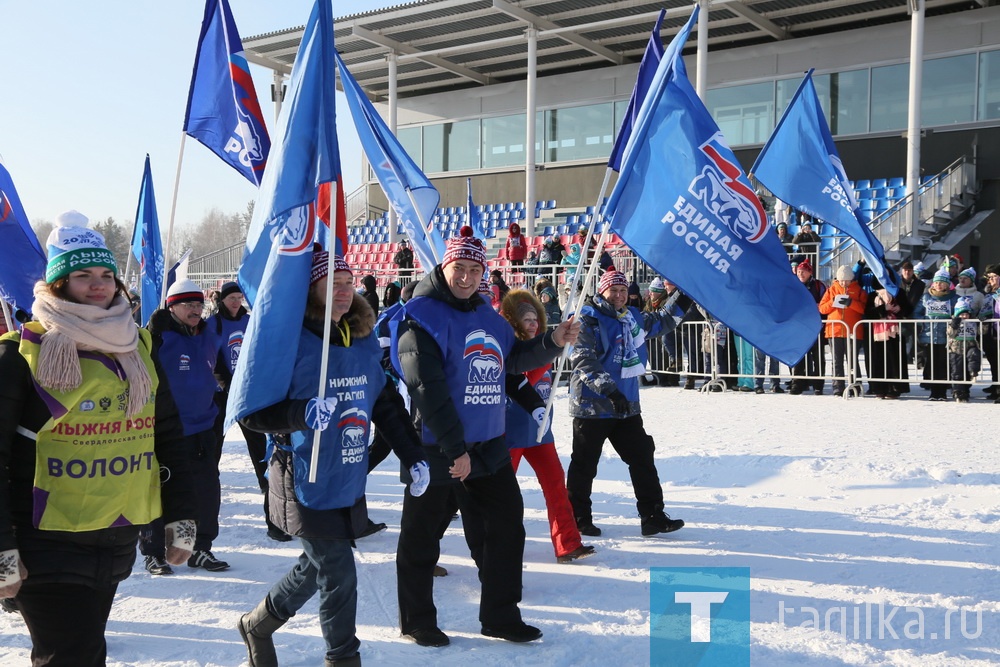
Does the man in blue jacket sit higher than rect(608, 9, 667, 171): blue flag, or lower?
lower

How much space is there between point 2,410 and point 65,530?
17.5 inches

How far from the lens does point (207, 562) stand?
6094 mm

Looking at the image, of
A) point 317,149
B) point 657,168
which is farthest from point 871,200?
point 317,149

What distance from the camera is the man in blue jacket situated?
259 inches

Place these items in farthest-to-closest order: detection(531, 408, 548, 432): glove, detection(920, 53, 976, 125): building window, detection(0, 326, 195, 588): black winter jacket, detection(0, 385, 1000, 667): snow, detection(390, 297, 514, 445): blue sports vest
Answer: detection(920, 53, 976, 125): building window, detection(531, 408, 548, 432): glove, detection(390, 297, 514, 445): blue sports vest, detection(0, 385, 1000, 667): snow, detection(0, 326, 195, 588): black winter jacket

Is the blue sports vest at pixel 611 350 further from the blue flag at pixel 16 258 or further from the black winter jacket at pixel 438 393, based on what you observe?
the blue flag at pixel 16 258

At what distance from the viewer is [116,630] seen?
4926 mm

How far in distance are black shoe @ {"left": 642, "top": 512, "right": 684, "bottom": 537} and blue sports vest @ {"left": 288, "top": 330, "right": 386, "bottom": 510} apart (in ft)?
9.74

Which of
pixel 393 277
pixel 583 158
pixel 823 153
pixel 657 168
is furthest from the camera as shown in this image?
pixel 583 158

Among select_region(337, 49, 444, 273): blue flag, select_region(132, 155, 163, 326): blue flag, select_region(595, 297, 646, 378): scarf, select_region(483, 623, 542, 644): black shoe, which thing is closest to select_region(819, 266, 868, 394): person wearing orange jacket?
select_region(595, 297, 646, 378): scarf

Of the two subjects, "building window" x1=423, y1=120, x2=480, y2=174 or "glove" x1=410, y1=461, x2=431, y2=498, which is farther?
"building window" x1=423, y1=120, x2=480, y2=174

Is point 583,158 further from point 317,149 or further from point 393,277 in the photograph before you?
point 317,149

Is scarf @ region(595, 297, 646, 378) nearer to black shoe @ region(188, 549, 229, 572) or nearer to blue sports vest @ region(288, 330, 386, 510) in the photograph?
blue sports vest @ region(288, 330, 386, 510)

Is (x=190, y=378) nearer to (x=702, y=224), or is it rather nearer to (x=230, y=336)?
(x=230, y=336)
